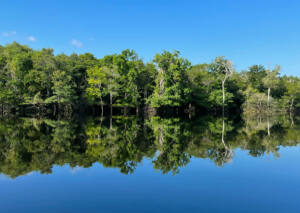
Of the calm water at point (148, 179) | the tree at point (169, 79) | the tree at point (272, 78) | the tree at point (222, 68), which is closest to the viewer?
the calm water at point (148, 179)

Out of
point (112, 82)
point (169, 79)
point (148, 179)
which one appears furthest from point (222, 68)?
point (148, 179)

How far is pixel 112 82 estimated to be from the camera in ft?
145

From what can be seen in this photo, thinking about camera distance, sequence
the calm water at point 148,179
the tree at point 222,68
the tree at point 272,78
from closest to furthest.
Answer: the calm water at point 148,179 → the tree at point 222,68 → the tree at point 272,78

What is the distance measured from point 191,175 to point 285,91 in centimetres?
7171

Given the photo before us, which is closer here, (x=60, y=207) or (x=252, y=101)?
(x=60, y=207)

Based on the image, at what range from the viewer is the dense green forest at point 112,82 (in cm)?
4241

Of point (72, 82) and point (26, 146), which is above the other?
point (72, 82)

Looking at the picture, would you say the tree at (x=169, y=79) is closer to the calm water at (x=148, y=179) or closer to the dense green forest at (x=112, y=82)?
the dense green forest at (x=112, y=82)

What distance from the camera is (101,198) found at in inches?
203

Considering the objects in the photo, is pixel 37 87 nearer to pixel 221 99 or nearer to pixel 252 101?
pixel 221 99

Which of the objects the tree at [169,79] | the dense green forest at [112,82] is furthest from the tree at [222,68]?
the tree at [169,79]

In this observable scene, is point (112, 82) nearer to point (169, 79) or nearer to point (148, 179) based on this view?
point (169, 79)

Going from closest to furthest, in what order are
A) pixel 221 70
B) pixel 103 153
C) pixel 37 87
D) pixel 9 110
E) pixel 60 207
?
pixel 60 207
pixel 103 153
pixel 9 110
pixel 37 87
pixel 221 70

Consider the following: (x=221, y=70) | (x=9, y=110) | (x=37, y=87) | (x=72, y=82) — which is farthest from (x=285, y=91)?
(x=9, y=110)
